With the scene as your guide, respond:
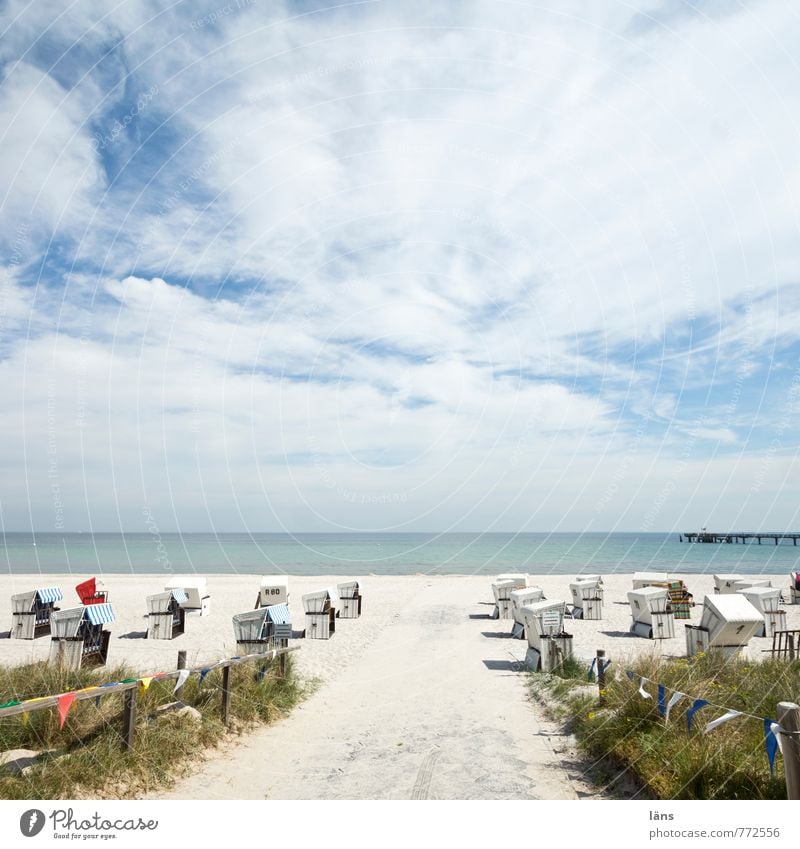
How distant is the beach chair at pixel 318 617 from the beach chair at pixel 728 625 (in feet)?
33.7

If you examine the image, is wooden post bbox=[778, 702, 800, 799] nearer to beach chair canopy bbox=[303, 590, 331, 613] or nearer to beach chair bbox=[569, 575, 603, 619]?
beach chair canopy bbox=[303, 590, 331, 613]

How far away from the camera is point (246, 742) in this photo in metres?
8.47

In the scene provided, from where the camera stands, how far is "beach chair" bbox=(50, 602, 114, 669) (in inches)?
548

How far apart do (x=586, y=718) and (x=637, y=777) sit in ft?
7.02

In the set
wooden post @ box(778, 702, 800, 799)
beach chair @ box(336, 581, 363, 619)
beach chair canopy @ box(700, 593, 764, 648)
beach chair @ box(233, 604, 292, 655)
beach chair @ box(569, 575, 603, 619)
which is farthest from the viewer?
beach chair @ box(336, 581, 363, 619)

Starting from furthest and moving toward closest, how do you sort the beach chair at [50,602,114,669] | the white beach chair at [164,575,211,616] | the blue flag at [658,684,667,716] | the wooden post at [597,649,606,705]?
the white beach chair at [164,575,211,616]
the beach chair at [50,602,114,669]
the wooden post at [597,649,606,705]
the blue flag at [658,684,667,716]

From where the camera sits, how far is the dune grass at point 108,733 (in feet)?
20.4

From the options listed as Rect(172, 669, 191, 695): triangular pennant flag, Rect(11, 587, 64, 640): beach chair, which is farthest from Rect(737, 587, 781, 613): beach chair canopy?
Rect(11, 587, 64, 640): beach chair

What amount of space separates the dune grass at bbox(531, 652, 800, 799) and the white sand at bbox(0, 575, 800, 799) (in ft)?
1.97

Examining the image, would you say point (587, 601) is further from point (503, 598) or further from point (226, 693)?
point (226, 693)

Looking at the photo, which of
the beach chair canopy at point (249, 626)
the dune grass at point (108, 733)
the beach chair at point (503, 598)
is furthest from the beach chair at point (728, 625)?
the beach chair canopy at point (249, 626)

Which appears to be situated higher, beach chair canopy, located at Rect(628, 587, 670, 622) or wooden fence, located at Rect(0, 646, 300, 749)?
wooden fence, located at Rect(0, 646, 300, 749)

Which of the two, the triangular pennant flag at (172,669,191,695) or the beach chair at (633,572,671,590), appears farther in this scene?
the beach chair at (633,572,671,590)

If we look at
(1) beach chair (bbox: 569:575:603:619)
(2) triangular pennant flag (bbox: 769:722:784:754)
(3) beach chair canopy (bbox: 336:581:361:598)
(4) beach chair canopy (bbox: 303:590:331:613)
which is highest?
(2) triangular pennant flag (bbox: 769:722:784:754)
